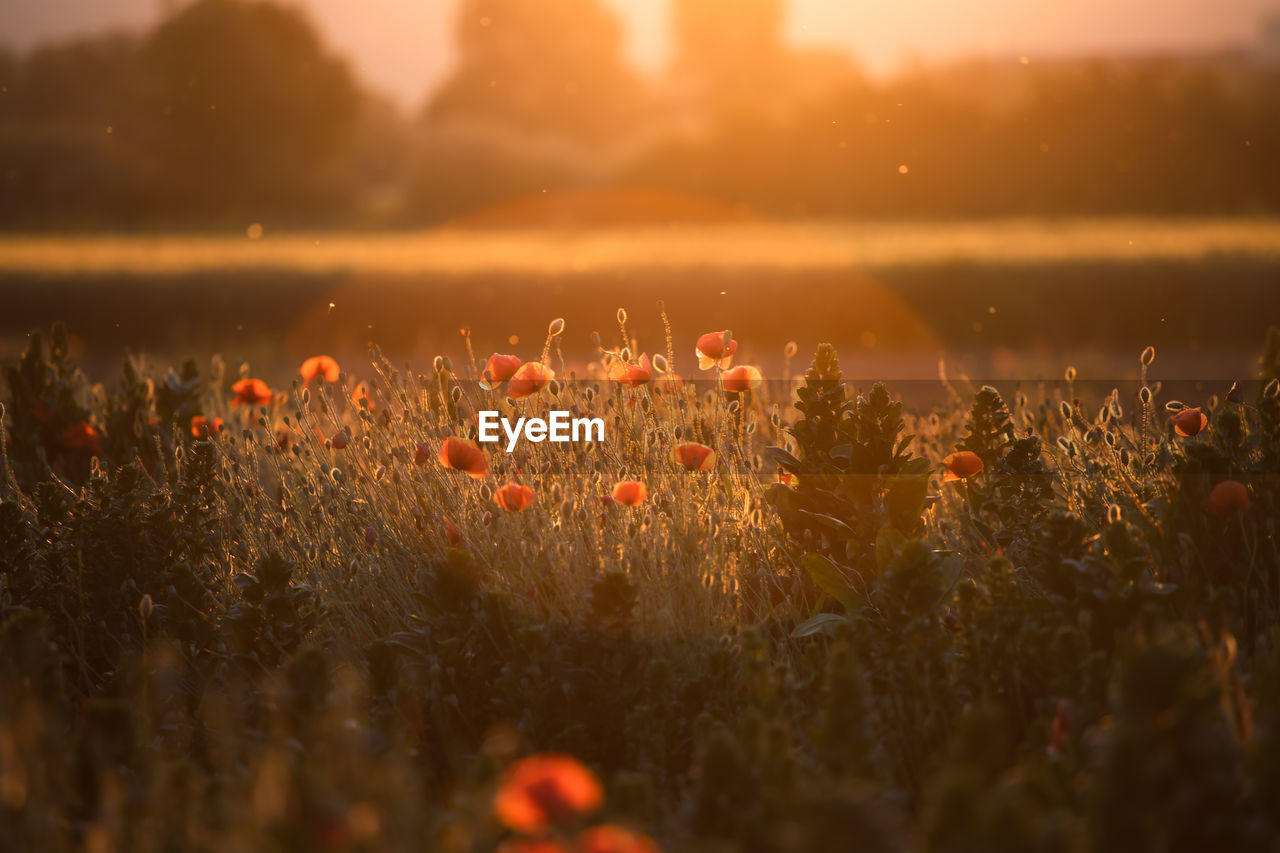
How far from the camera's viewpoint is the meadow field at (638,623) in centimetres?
127

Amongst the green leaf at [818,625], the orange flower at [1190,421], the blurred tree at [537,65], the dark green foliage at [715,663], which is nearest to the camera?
the dark green foliage at [715,663]

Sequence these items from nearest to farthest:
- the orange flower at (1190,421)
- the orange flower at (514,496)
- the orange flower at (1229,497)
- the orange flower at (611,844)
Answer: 1. the orange flower at (611,844)
2. the orange flower at (1229,497)
3. the orange flower at (514,496)
4. the orange flower at (1190,421)

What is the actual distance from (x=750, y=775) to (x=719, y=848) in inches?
12.5

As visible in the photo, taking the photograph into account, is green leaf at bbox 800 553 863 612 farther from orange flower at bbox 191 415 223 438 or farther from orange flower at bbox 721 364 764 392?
orange flower at bbox 191 415 223 438

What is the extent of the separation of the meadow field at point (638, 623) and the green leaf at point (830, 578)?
0.5 inches

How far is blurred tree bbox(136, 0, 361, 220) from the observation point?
27.2 meters

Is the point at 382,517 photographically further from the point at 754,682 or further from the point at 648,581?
the point at 754,682

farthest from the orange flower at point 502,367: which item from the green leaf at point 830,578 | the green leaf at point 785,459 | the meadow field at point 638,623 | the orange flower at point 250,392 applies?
the orange flower at point 250,392

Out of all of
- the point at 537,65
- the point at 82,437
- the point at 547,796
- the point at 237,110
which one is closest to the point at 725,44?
the point at 537,65

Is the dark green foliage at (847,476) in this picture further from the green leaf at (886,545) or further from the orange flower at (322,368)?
the orange flower at (322,368)

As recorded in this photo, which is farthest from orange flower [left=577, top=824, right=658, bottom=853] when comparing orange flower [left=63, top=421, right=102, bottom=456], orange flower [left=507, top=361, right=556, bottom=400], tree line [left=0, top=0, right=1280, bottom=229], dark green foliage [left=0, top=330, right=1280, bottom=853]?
tree line [left=0, top=0, right=1280, bottom=229]

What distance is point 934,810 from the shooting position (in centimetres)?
114

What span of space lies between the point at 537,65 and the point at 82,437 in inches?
1818

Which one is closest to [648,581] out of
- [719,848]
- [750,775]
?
[750,775]
